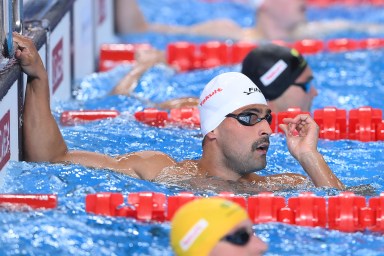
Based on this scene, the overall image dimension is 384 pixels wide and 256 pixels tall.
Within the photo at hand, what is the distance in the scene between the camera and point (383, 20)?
396 inches

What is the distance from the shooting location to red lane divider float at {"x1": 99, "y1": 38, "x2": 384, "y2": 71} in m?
7.75

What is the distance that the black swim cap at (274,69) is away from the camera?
232 inches

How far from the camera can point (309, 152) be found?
4770mm

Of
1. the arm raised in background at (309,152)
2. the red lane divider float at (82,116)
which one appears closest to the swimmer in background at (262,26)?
the red lane divider float at (82,116)

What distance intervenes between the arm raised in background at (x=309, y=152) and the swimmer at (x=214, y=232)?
142cm

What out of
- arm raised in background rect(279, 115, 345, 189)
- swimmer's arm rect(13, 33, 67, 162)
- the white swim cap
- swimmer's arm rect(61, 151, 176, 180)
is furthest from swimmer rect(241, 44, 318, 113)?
swimmer's arm rect(13, 33, 67, 162)

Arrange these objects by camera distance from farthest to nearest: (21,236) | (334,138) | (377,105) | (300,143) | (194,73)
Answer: (194,73)
(377,105)
(334,138)
(300,143)
(21,236)

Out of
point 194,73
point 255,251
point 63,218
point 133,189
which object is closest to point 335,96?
point 194,73

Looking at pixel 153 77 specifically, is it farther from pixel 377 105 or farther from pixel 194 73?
pixel 377 105

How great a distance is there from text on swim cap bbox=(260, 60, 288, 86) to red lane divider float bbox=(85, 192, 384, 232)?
5.53 ft

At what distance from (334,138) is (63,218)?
224 centimetres

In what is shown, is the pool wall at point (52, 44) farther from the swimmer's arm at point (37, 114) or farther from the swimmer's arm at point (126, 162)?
the swimmer's arm at point (126, 162)

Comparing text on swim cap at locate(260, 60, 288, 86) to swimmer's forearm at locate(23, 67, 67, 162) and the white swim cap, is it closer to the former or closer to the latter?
the white swim cap

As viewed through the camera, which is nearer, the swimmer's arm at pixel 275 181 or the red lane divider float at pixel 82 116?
the swimmer's arm at pixel 275 181
